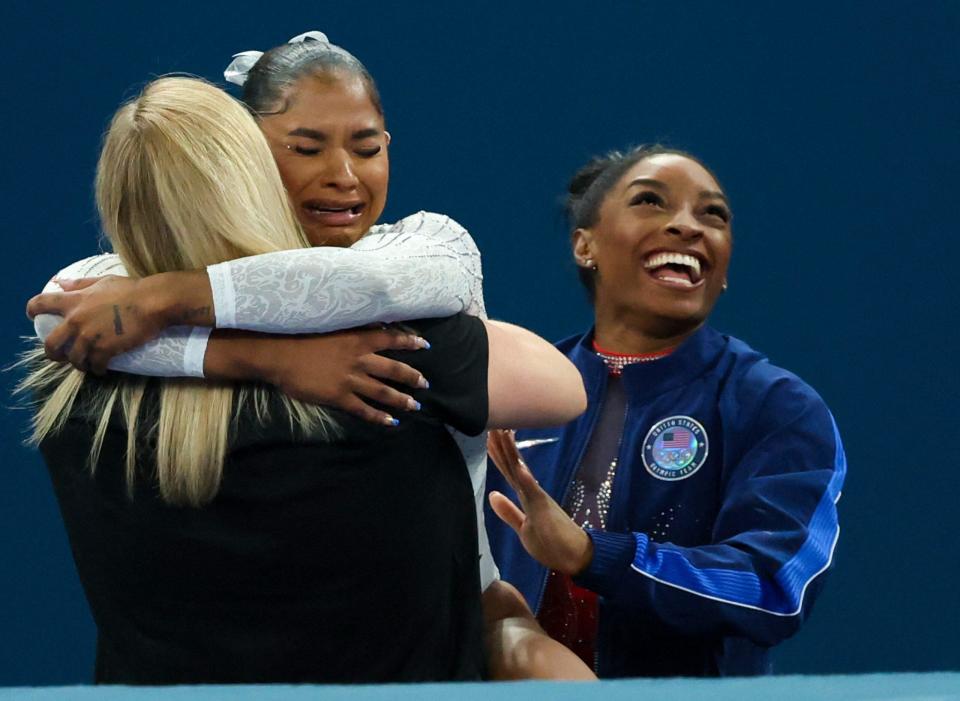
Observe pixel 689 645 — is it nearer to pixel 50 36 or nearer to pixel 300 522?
pixel 300 522

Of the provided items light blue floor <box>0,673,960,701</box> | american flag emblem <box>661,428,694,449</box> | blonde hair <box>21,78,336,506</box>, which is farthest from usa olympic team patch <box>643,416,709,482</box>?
light blue floor <box>0,673,960,701</box>

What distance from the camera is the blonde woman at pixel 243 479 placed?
1.01 meters

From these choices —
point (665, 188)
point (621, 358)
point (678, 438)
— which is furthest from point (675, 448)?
point (665, 188)

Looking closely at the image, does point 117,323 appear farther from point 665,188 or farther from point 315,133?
point 665,188

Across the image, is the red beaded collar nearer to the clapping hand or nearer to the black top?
the clapping hand

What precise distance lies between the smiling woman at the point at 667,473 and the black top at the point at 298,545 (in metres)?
0.39

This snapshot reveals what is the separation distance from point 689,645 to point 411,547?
2.35 feet

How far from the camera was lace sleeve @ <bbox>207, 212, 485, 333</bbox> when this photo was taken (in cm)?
101

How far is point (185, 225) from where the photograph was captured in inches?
40.8

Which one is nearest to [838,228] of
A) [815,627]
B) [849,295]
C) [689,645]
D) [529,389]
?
[849,295]

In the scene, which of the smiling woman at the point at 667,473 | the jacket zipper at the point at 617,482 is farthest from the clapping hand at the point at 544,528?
the jacket zipper at the point at 617,482

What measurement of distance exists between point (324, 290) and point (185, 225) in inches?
5.0

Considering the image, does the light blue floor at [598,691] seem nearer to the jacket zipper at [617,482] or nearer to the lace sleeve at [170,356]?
the lace sleeve at [170,356]

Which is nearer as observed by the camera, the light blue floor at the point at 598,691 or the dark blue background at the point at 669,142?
the light blue floor at the point at 598,691
